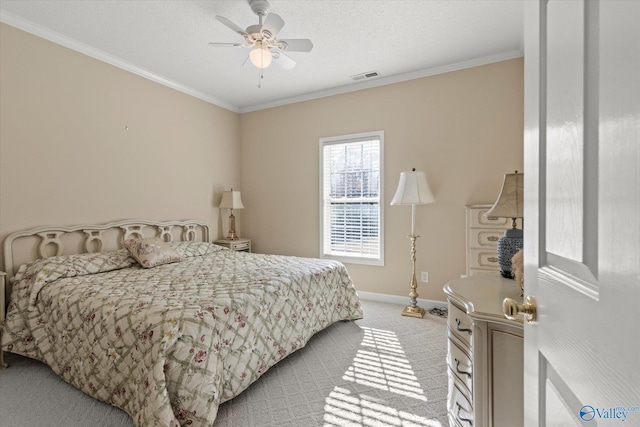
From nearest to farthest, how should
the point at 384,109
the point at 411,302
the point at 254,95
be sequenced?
the point at 411,302, the point at 384,109, the point at 254,95

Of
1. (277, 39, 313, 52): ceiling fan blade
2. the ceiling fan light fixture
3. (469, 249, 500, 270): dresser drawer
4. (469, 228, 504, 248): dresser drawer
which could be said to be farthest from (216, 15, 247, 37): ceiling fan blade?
(469, 249, 500, 270): dresser drawer

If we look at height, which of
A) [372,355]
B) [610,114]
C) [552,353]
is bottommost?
[372,355]

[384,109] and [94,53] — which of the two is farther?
[384,109]

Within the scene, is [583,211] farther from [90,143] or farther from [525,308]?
[90,143]

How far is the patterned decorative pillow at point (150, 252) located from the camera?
302cm

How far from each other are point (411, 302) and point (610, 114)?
3.43 meters

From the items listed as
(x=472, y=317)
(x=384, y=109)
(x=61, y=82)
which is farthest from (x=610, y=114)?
(x=61, y=82)

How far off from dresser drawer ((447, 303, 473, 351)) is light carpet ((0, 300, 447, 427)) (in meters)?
0.71

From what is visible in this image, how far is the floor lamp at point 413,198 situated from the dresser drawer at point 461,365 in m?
2.00

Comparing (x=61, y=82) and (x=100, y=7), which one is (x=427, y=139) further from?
(x=61, y=82)

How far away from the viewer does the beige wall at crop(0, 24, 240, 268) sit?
2.70 metres

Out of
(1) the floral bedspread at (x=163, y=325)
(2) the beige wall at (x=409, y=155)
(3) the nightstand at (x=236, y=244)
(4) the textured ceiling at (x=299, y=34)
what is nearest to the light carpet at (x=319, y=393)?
(1) the floral bedspread at (x=163, y=325)

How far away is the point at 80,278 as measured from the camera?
250cm

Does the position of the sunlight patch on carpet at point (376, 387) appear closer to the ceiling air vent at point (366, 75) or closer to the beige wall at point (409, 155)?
the beige wall at point (409, 155)
